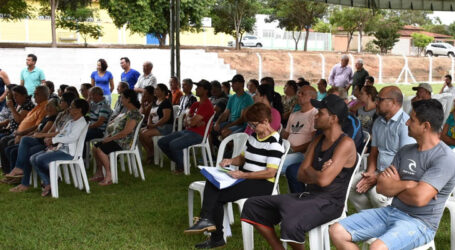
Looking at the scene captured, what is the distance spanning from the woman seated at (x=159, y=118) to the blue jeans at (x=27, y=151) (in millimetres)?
1837

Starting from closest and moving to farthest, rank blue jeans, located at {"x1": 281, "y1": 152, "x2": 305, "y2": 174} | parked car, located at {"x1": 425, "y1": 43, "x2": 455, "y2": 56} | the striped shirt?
1. the striped shirt
2. blue jeans, located at {"x1": 281, "y1": 152, "x2": 305, "y2": 174}
3. parked car, located at {"x1": 425, "y1": 43, "x2": 455, "y2": 56}

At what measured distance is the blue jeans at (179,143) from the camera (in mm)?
8008

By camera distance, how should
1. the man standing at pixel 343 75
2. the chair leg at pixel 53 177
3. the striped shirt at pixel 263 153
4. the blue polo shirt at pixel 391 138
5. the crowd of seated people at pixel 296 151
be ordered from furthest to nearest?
the man standing at pixel 343 75, the chair leg at pixel 53 177, the blue polo shirt at pixel 391 138, the striped shirt at pixel 263 153, the crowd of seated people at pixel 296 151

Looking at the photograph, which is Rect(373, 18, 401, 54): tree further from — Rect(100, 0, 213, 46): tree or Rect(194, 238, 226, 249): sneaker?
Rect(194, 238, 226, 249): sneaker

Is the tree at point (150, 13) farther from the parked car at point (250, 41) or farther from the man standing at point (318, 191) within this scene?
the man standing at point (318, 191)

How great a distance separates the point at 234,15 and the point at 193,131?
31.2 metres

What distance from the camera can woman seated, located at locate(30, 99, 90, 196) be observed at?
6863 millimetres

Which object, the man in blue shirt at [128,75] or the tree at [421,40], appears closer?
the man in blue shirt at [128,75]

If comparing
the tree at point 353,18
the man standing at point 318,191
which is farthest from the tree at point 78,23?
the man standing at point 318,191

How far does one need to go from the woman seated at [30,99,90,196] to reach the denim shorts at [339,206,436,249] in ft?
13.2

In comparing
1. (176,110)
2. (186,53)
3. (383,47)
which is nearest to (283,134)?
(176,110)

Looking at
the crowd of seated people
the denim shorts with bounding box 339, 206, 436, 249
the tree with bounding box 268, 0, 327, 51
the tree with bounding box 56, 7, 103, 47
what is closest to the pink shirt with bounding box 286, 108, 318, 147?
the crowd of seated people

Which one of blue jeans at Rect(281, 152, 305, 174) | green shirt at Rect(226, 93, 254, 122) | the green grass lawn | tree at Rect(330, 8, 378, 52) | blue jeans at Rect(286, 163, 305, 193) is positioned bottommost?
the green grass lawn

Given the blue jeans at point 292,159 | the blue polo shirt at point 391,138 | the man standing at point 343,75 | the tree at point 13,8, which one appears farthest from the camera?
the tree at point 13,8
